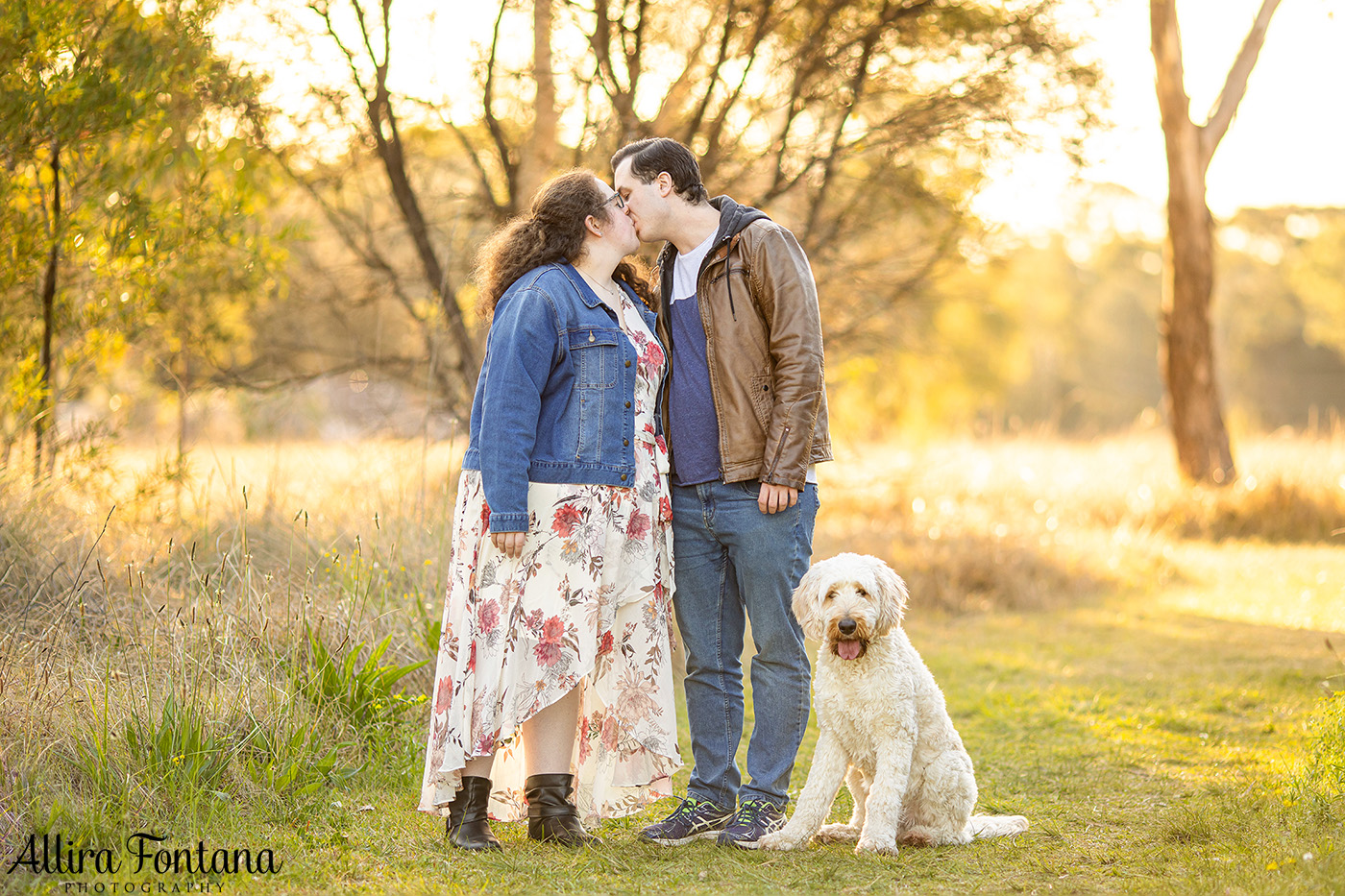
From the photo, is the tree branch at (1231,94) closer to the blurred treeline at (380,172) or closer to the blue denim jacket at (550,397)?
the blurred treeline at (380,172)

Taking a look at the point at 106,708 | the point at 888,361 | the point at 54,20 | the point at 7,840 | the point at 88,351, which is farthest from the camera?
the point at 888,361

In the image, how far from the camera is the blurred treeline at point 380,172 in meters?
5.71

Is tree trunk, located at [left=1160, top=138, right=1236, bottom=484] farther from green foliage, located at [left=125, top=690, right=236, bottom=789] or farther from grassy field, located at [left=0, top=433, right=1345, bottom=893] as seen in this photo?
green foliage, located at [left=125, top=690, right=236, bottom=789]

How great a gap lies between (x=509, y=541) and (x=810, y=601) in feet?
3.08

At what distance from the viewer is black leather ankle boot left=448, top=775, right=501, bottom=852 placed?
11.6 feet

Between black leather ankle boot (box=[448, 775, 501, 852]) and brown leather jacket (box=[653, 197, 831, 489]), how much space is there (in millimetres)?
1260

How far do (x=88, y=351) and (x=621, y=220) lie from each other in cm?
399

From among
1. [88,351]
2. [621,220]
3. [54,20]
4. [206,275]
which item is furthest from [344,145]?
[621,220]

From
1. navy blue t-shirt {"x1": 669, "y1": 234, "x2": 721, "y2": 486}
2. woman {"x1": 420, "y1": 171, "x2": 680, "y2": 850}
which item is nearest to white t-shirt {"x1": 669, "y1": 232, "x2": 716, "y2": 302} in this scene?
navy blue t-shirt {"x1": 669, "y1": 234, "x2": 721, "y2": 486}

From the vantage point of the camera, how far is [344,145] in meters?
7.91

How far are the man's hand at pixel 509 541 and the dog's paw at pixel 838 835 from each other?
1388 mm

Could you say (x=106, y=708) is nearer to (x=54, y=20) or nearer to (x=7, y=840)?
(x=7, y=840)

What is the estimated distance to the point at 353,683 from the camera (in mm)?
4270

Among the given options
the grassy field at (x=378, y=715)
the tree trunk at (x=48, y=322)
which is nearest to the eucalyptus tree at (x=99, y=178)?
the tree trunk at (x=48, y=322)
